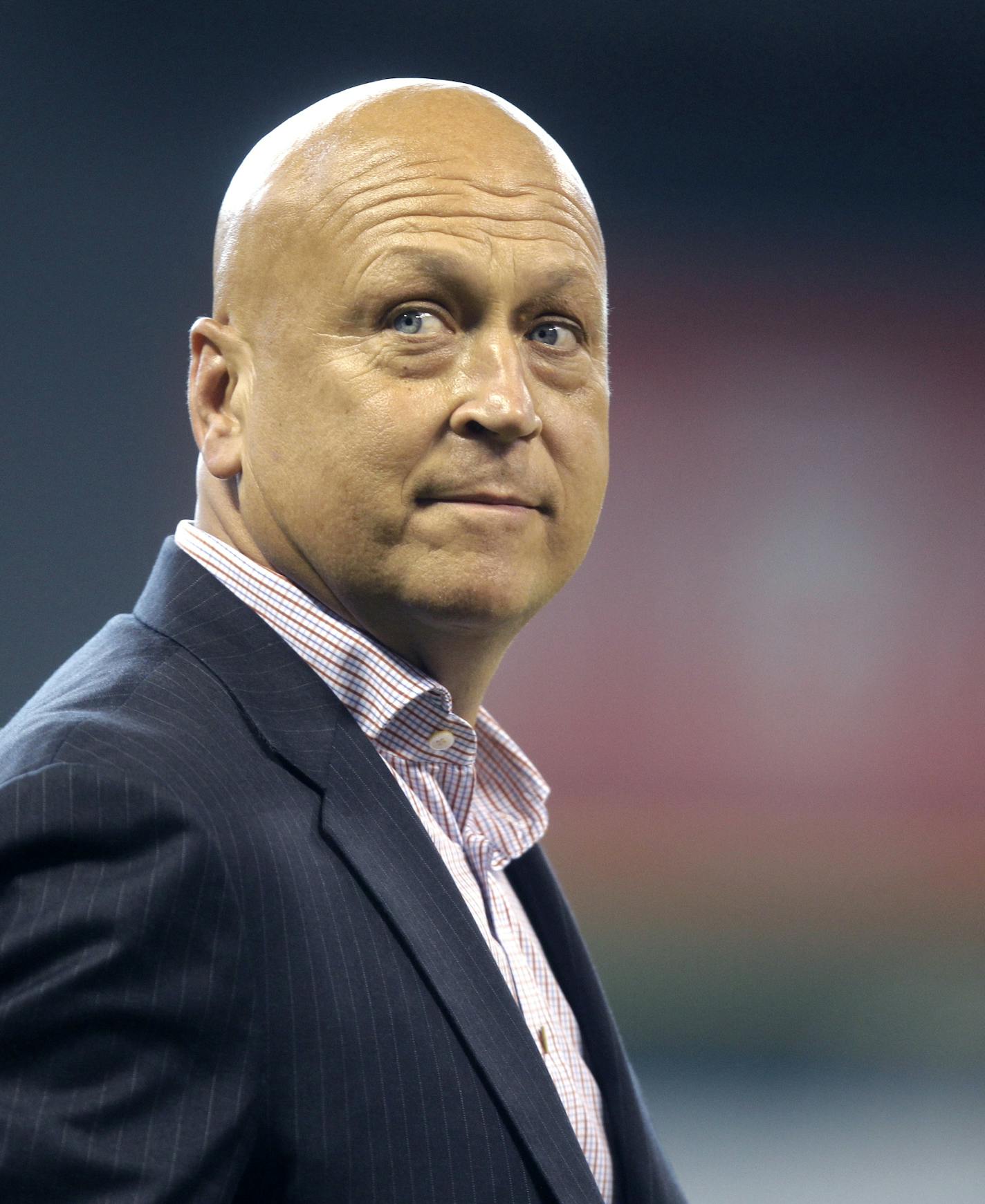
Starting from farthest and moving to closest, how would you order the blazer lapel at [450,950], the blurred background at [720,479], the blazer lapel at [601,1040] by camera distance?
1. the blurred background at [720,479]
2. the blazer lapel at [601,1040]
3. the blazer lapel at [450,950]

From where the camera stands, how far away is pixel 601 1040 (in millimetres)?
1171

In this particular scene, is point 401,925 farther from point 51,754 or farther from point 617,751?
point 617,751

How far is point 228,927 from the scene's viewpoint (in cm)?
79

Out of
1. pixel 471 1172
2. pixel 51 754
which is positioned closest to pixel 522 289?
pixel 51 754

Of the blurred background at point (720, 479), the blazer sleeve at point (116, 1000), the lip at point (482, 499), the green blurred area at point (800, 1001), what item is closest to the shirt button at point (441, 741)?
the lip at point (482, 499)

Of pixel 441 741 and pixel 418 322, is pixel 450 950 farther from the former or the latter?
pixel 418 322

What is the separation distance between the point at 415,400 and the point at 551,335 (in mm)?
130

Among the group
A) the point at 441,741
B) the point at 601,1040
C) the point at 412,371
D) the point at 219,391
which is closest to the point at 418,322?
the point at 412,371

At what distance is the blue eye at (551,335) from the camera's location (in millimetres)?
1068

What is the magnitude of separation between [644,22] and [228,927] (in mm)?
3095

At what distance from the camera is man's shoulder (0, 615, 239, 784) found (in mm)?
812

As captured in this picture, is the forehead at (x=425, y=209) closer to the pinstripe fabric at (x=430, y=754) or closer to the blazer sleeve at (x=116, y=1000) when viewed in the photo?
the pinstripe fabric at (x=430, y=754)

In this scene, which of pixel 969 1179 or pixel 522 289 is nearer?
pixel 522 289

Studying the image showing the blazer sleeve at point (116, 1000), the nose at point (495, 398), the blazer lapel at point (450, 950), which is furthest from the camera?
the nose at point (495, 398)
